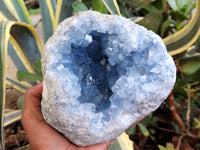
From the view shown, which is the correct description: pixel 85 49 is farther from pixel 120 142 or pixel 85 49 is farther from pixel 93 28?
pixel 120 142

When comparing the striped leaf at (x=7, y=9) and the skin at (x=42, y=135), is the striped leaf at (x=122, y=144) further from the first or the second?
the striped leaf at (x=7, y=9)

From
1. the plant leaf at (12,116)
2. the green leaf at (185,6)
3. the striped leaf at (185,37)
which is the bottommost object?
the plant leaf at (12,116)

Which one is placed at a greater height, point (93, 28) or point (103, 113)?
point (93, 28)

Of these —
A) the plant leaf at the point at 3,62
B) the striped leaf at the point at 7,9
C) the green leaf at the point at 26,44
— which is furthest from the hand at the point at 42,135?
the striped leaf at the point at 7,9

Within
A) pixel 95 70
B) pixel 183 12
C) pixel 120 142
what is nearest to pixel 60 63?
pixel 95 70

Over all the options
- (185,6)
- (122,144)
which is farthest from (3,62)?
(185,6)

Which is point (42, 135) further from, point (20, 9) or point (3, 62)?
point (20, 9)

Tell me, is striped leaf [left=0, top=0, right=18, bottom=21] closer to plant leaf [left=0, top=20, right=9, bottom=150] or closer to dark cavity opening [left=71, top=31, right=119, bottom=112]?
plant leaf [left=0, top=20, right=9, bottom=150]
